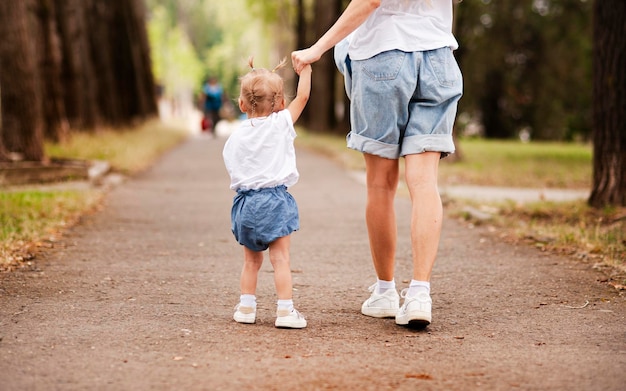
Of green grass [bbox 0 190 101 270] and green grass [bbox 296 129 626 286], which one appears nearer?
green grass [bbox 0 190 101 270]

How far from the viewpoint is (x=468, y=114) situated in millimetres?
34656

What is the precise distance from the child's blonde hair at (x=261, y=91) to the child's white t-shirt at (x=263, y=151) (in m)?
0.04

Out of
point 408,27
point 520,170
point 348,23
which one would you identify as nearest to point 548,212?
point 408,27

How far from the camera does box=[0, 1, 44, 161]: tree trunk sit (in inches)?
481

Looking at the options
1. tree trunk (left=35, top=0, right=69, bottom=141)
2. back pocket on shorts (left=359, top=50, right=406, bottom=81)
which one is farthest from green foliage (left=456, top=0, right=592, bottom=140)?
back pocket on shorts (left=359, top=50, right=406, bottom=81)

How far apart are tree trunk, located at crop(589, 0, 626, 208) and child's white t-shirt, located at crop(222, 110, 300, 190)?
16.6 feet

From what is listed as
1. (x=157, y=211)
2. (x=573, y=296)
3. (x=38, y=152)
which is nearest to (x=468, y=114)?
(x=38, y=152)

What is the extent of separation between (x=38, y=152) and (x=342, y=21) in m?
9.09

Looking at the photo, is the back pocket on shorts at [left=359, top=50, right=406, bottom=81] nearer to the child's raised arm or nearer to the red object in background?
the child's raised arm

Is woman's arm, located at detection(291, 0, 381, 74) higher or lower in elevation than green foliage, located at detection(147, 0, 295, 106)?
higher

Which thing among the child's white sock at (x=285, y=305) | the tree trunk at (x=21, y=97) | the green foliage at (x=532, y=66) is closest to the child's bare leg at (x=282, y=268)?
the child's white sock at (x=285, y=305)

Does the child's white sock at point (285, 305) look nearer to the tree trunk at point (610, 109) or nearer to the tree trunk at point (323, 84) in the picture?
the tree trunk at point (610, 109)

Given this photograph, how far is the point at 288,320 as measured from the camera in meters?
4.24

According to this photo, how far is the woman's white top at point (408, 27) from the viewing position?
14.3ft
